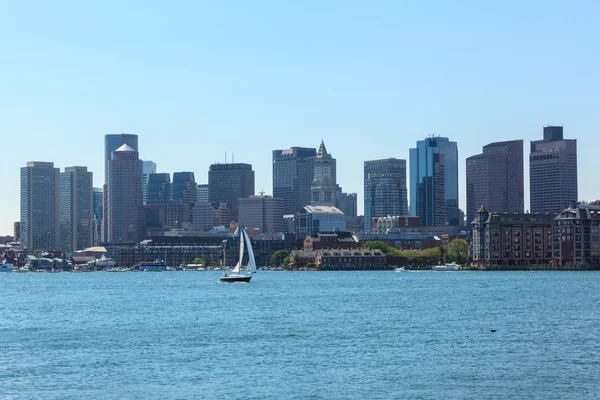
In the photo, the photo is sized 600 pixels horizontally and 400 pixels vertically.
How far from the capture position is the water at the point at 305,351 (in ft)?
182

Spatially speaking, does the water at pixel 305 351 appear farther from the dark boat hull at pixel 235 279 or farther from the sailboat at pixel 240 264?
the sailboat at pixel 240 264

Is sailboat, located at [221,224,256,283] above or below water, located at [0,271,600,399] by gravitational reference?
above

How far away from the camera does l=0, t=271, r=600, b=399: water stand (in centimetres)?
5547

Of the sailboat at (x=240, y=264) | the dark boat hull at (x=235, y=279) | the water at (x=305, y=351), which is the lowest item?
the water at (x=305, y=351)

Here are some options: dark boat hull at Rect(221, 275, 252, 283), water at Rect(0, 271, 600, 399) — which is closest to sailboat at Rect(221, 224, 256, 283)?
dark boat hull at Rect(221, 275, 252, 283)

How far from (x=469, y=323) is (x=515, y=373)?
93.1ft

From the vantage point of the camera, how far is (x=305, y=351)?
229 ft

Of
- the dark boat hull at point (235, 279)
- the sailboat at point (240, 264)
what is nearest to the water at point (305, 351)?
the dark boat hull at point (235, 279)

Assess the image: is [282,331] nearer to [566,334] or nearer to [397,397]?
[566,334]

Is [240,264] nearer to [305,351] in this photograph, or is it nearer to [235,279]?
[235,279]

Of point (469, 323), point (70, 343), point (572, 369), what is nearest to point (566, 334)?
point (469, 323)

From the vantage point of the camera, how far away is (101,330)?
281ft

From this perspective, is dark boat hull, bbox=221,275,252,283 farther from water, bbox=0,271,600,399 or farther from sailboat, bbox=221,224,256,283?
water, bbox=0,271,600,399

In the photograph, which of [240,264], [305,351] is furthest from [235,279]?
[305,351]
